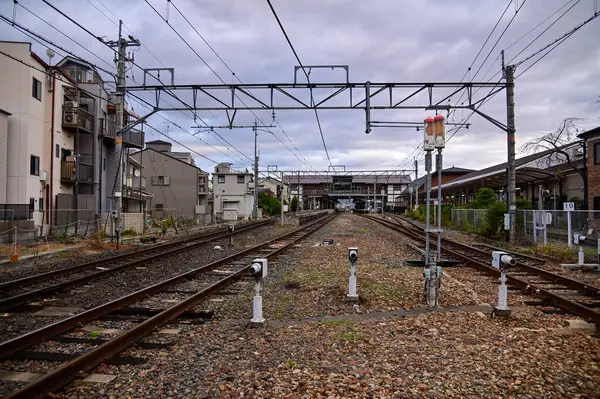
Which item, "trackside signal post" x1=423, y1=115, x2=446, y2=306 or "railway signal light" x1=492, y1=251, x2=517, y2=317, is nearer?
"railway signal light" x1=492, y1=251, x2=517, y2=317

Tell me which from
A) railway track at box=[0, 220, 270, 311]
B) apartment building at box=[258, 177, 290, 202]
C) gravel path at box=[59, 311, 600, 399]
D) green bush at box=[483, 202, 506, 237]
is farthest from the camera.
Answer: apartment building at box=[258, 177, 290, 202]

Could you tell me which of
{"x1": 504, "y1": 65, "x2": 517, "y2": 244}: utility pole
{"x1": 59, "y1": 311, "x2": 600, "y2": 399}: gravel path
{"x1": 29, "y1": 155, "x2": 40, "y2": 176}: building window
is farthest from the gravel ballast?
{"x1": 29, "y1": 155, "x2": 40, "y2": 176}: building window

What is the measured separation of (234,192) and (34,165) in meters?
44.6

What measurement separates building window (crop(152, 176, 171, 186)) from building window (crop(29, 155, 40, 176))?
30917 millimetres

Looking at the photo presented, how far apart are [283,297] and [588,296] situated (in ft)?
19.7

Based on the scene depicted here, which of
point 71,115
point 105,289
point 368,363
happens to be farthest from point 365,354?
point 71,115

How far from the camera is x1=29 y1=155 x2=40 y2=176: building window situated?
2264 cm

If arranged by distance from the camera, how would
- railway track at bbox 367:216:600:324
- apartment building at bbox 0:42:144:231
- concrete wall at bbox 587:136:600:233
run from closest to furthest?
1. railway track at bbox 367:216:600:324
2. apartment building at bbox 0:42:144:231
3. concrete wall at bbox 587:136:600:233

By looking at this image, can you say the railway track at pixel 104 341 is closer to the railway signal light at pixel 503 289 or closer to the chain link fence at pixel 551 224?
the railway signal light at pixel 503 289

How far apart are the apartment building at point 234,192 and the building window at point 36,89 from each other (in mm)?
42999

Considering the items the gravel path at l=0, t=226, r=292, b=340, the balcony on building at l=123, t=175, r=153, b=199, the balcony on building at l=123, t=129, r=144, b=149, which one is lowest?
the gravel path at l=0, t=226, r=292, b=340

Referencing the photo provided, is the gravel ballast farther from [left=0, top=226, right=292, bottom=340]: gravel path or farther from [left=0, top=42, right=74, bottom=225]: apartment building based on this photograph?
[left=0, top=42, right=74, bottom=225]: apartment building

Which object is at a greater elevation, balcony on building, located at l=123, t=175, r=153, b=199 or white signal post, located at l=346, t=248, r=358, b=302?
balcony on building, located at l=123, t=175, r=153, b=199

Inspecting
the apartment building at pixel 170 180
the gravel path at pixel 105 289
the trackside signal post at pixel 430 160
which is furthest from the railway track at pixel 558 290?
the apartment building at pixel 170 180
